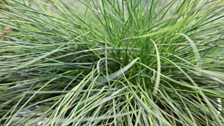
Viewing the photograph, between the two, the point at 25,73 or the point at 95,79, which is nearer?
the point at 95,79

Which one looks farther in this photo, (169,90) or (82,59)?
(82,59)

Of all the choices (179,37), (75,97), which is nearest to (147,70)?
(179,37)

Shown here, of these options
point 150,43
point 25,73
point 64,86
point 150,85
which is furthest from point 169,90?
point 25,73

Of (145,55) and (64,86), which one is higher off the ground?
(145,55)

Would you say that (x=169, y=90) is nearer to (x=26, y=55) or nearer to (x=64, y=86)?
(x=64, y=86)

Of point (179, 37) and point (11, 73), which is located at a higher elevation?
point (179, 37)

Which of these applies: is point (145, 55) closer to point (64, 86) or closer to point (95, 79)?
point (95, 79)
